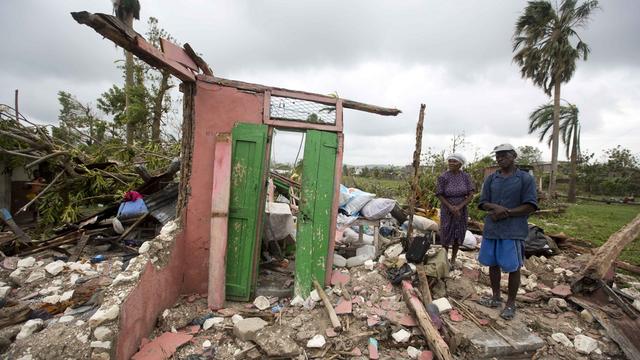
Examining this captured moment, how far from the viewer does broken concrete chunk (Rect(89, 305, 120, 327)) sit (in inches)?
93.7

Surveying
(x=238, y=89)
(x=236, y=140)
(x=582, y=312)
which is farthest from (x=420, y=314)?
(x=238, y=89)

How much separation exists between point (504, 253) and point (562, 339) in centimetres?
100

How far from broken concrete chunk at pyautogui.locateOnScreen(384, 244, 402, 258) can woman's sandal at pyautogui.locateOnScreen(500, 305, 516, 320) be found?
1.50 meters

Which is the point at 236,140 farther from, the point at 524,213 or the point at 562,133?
the point at 562,133

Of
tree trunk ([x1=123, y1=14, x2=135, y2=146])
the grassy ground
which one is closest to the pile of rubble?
the grassy ground

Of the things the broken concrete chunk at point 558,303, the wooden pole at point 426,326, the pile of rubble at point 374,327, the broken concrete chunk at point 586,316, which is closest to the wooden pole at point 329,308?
the pile of rubble at point 374,327

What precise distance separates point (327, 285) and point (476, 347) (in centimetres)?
172

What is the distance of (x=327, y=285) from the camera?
12.3 feet

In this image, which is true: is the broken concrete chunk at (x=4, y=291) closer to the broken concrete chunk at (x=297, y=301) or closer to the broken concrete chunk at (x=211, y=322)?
the broken concrete chunk at (x=211, y=322)

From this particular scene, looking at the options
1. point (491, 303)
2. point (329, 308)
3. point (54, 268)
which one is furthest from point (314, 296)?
point (54, 268)

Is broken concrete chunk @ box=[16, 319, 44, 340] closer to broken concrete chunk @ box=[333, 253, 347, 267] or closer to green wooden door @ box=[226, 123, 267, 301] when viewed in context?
green wooden door @ box=[226, 123, 267, 301]

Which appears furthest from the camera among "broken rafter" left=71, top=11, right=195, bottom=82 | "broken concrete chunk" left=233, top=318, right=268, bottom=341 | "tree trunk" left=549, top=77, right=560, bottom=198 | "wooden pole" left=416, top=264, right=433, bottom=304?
"tree trunk" left=549, top=77, right=560, bottom=198

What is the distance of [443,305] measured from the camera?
10.6 feet

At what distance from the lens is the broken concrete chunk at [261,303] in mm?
3407
